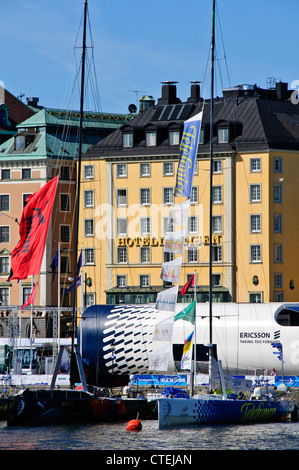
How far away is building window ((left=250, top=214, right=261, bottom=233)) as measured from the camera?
12175cm

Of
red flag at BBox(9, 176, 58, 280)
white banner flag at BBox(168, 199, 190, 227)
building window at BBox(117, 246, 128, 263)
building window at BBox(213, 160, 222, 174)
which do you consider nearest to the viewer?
red flag at BBox(9, 176, 58, 280)

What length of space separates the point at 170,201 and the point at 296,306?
35729mm

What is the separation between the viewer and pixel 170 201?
12450 cm

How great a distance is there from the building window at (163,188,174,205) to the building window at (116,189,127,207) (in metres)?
4.14

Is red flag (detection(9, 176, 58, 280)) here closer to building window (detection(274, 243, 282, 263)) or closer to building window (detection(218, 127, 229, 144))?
building window (detection(274, 243, 282, 263))

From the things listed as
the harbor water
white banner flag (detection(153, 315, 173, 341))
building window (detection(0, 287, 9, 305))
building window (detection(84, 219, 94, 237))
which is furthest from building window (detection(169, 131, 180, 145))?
the harbor water

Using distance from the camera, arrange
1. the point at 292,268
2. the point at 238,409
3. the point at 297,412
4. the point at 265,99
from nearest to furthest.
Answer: the point at 238,409
the point at 297,412
the point at 292,268
the point at 265,99

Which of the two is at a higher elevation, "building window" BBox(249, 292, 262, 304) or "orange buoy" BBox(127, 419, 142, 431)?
"building window" BBox(249, 292, 262, 304)

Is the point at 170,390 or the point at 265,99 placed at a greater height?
the point at 265,99

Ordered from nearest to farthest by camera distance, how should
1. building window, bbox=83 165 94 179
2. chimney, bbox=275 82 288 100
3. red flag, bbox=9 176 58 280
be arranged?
red flag, bbox=9 176 58 280, building window, bbox=83 165 94 179, chimney, bbox=275 82 288 100

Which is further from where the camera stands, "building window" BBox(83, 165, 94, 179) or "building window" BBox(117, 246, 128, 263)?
"building window" BBox(83, 165, 94, 179)

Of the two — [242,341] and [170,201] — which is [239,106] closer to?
[170,201]

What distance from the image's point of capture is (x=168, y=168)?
12562 cm
